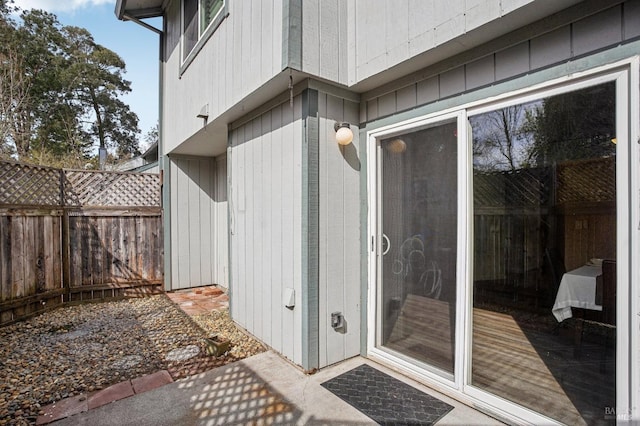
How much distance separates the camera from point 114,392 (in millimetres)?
2553

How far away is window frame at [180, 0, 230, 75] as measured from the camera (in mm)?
3727

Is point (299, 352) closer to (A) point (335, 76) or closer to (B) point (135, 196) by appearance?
(A) point (335, 76)

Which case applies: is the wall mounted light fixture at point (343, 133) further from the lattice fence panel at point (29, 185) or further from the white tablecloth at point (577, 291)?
the lattice fence panel at point (29, 185)

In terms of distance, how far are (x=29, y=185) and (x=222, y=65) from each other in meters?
3.15

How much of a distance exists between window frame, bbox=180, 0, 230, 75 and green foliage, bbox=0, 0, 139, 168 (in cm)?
752

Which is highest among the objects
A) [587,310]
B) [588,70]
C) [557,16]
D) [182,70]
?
[182,70]

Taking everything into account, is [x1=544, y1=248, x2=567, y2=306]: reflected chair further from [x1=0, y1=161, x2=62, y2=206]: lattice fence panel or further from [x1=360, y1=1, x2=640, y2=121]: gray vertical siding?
[x1=0, y1=161, x2=62, y2=206]: lattice fence panel

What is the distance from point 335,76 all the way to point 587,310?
256cm

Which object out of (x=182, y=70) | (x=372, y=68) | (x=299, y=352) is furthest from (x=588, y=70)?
(x=182, y=70)

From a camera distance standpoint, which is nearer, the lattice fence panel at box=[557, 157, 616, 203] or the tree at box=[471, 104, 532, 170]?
the lattice fence panel at box=[557, 157, 616, 203]

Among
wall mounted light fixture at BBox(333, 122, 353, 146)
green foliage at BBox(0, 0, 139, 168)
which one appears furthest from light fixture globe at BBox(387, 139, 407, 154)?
green foliage at BBox(0, 0, 139, 168)

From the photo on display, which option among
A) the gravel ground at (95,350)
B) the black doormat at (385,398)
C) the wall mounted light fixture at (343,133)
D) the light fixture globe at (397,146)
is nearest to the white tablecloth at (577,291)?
the black doormat at (385,398)

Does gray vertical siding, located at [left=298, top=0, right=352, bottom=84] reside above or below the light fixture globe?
above

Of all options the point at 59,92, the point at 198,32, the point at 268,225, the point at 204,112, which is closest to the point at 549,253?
the point at 268,225
